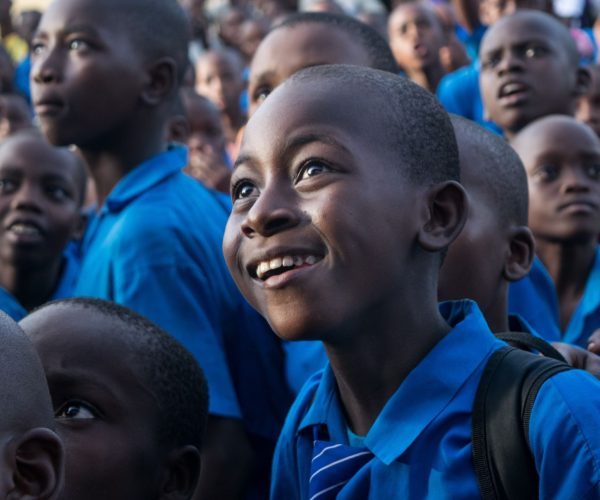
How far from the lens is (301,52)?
3.27 m

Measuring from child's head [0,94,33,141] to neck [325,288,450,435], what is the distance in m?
5.22

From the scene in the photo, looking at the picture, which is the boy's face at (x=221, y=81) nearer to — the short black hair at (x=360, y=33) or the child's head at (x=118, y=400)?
the short black hair at (x=360, y=33)

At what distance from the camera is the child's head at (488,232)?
8.13 ft

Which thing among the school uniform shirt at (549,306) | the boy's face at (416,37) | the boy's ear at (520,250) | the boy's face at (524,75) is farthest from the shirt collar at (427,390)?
the boy's face at (416,37)

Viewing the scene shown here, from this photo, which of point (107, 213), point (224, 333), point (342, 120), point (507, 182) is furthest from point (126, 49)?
point (342, 120)

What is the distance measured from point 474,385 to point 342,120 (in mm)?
511

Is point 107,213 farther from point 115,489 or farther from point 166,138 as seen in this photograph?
point 115,489

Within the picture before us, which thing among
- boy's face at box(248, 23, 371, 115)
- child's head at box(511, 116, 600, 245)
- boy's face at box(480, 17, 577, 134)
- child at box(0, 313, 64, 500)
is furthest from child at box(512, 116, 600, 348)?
child at box(0, 313, 64, 500)

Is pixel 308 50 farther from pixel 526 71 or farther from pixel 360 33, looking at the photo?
pixel 526 71

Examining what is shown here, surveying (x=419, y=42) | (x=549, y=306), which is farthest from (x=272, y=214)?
(x=419, y=42)

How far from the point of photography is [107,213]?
318cm

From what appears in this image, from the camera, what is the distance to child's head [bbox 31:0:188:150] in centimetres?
319

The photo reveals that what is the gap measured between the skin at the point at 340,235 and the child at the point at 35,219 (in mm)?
1896

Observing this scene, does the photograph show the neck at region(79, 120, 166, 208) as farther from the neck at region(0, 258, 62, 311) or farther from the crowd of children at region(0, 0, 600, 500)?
the neck at region(0, 258, 62, 311)
